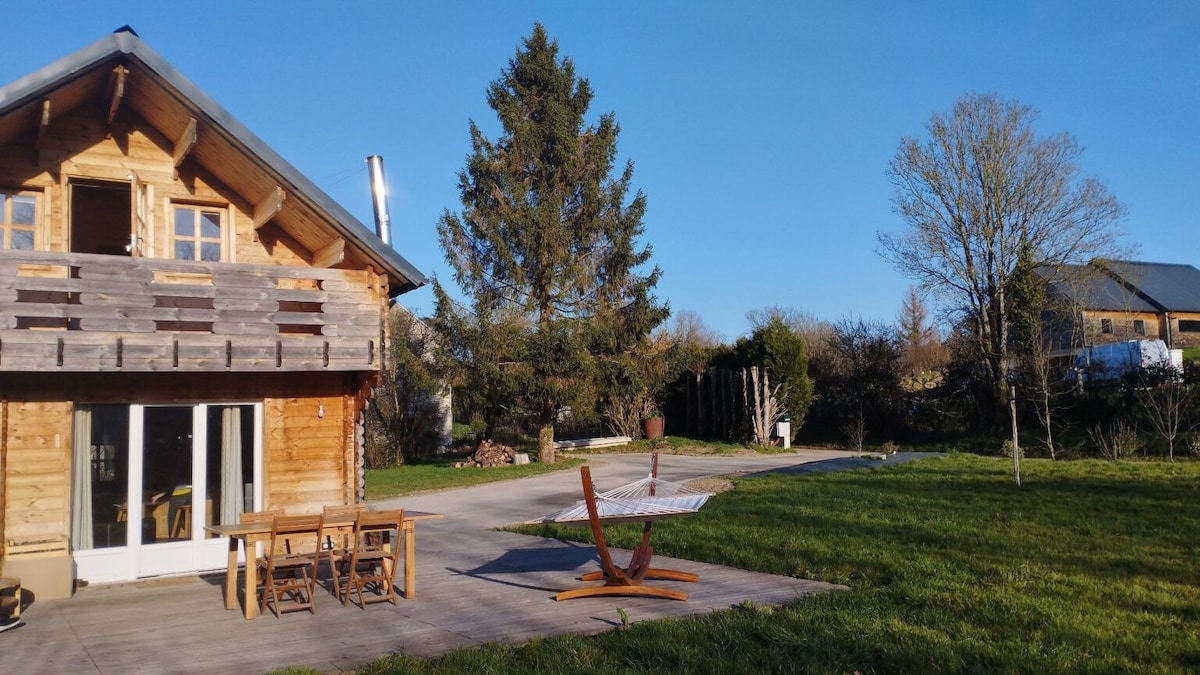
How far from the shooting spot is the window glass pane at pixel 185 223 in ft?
35.4

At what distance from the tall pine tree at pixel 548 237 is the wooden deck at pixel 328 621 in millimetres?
15208

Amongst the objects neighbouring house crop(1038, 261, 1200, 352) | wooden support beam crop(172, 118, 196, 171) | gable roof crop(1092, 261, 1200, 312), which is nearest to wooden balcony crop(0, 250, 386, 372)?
wooden support beam crop(172, 118, 196, 171)

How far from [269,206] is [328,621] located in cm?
487

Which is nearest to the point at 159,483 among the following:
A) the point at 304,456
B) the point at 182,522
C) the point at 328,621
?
the point at 182,522

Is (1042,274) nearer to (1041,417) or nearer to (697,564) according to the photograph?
(1041,417)

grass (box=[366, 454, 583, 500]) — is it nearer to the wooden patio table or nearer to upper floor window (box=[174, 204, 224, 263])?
upper floor window (box=[174, 204, 224, 263])

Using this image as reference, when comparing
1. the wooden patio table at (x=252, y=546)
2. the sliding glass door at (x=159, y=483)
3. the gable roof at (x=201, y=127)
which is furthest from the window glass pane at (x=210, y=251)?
the wooden patio table at (x=252, y=546)

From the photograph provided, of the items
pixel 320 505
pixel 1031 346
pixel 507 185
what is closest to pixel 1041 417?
pixel 1031 346

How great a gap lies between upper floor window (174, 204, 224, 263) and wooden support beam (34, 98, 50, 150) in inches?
58.4

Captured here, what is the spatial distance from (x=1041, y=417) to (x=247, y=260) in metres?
19.5

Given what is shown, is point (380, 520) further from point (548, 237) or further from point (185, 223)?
point (548, 237)

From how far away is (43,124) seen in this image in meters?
9.44

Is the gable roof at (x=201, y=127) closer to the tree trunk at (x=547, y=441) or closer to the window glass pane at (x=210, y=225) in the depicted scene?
the window glass pane at (x=210, y=225)

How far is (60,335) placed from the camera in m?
8.94
